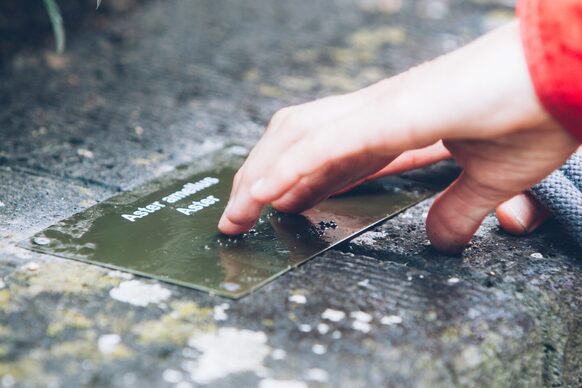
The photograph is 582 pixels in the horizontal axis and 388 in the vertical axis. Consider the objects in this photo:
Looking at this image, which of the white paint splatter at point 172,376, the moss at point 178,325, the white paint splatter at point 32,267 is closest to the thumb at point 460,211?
the moss at point 178,325

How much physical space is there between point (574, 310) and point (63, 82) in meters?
1.68

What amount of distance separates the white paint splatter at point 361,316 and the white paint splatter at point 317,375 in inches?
5.9

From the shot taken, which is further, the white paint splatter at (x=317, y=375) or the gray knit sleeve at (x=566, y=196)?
the gray knit sleeve at (x=566, y=196)

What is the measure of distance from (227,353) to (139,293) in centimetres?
22

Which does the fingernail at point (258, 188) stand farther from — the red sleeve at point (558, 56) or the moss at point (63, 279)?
the red sleeve at point (558, 56)

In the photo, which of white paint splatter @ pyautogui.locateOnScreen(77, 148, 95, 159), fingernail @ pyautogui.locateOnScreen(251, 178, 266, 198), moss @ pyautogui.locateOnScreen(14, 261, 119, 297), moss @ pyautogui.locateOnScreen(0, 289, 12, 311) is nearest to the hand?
fingernail @ pyautogui.locateOnScreen(251, 178, 266, 198)

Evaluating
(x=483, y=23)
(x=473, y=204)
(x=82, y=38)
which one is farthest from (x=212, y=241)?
(x=483, y=23)

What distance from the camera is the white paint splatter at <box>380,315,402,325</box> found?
1202 mm

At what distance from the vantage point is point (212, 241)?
1.43 meters

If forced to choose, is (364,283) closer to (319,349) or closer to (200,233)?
(319,349)

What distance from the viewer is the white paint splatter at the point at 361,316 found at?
3.95 ft

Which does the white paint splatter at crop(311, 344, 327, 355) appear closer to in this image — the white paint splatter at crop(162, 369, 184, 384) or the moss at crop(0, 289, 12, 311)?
the white paint splatter at crop(162, 369, 184, 384)

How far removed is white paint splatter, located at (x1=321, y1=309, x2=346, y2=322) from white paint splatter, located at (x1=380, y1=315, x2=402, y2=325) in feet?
0.20

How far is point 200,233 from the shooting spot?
147 centimetres
